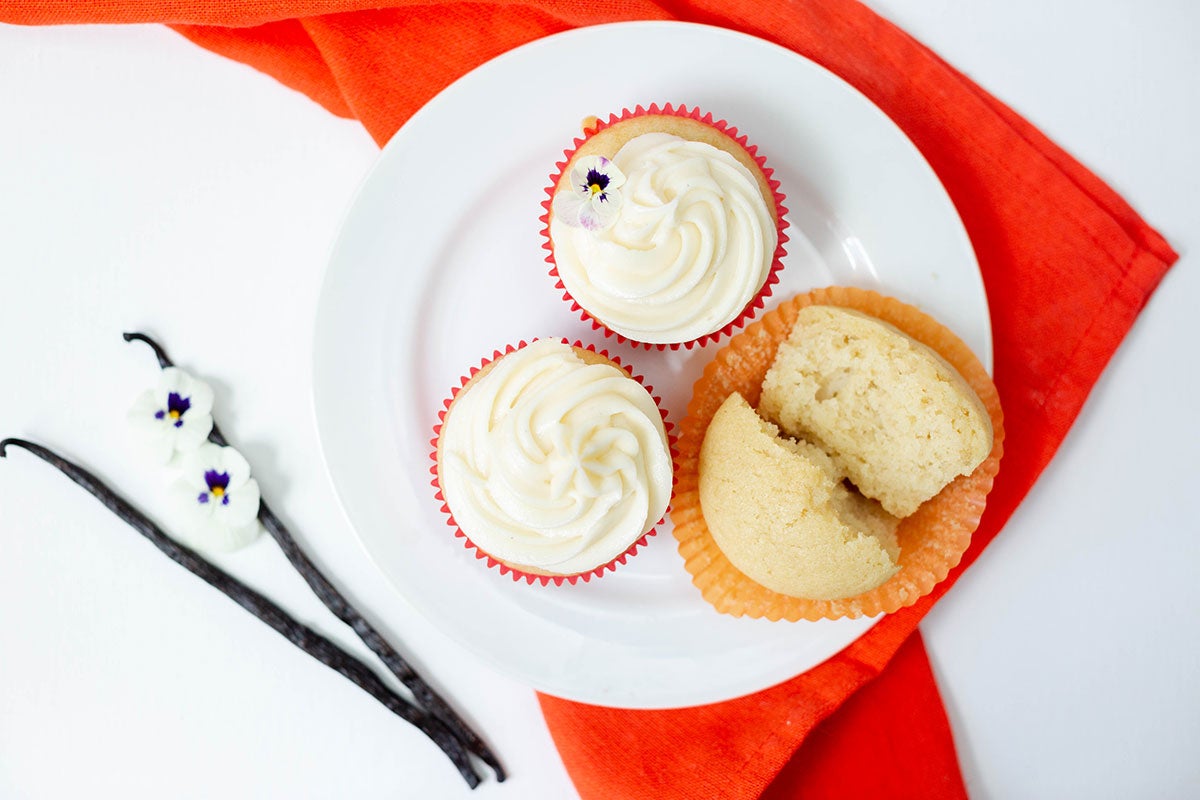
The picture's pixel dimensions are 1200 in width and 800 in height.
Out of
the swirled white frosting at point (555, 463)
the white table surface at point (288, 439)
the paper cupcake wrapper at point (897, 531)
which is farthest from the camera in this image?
the white table surface at point (288, 439)

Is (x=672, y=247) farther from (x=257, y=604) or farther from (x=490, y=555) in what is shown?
(x=257, y=604)

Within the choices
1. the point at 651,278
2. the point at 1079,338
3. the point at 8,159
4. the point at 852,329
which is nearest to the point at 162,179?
the point at 8,159

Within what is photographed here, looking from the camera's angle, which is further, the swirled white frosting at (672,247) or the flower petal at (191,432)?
the flower petal at (191,432)

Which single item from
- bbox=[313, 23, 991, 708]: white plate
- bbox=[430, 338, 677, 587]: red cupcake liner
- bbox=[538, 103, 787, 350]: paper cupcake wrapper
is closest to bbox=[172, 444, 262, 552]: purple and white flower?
bbox=[313, 23, 991, 708]: white plate

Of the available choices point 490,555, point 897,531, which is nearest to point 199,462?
point 490,555

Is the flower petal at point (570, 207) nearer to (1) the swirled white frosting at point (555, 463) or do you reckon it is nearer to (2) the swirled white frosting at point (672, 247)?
(2) the swirled white frosting at point (672, 247)

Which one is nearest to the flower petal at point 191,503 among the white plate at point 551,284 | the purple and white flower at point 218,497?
the purple and white flower at point 218,497
